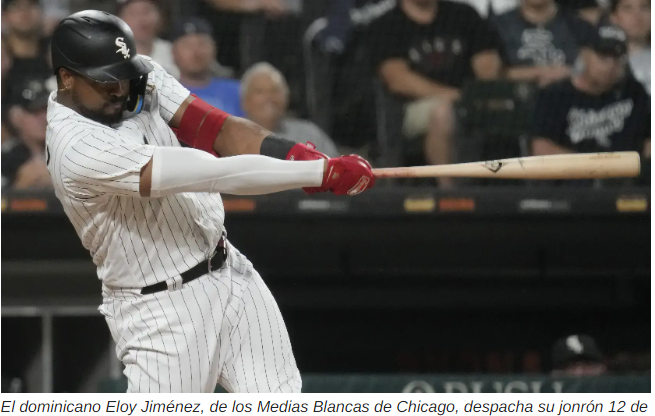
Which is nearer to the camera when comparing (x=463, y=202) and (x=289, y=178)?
(x=289, y=178)

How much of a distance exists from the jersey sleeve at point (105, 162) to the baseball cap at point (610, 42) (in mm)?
3169

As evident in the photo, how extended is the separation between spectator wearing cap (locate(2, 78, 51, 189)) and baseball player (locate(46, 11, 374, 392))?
222cm

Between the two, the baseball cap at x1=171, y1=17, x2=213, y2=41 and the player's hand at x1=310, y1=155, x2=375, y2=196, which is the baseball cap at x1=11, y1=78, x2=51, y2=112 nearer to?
the baseball cap at x1=171, y1=17, x2=213, y2=41

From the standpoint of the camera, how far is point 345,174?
2172mm

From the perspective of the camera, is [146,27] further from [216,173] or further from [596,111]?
[216,173]

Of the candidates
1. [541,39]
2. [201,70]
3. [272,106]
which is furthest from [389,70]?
[201,70]

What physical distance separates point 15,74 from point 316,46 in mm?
1488

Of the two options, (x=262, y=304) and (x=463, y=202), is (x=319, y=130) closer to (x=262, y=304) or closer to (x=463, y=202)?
(x=463, y=202)

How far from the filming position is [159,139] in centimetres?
243

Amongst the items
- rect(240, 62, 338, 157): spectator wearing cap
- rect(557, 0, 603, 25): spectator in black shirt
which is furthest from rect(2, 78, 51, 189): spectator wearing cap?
rect(557, 0, 603, 25): spectator in black shirt

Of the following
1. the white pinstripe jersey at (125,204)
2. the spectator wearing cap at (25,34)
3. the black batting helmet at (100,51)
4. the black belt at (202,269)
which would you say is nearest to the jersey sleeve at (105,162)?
the white pinstripe jersey at (125,204)

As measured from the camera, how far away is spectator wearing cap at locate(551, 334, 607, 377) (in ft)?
13.0

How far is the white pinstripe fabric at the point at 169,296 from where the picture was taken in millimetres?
2287
